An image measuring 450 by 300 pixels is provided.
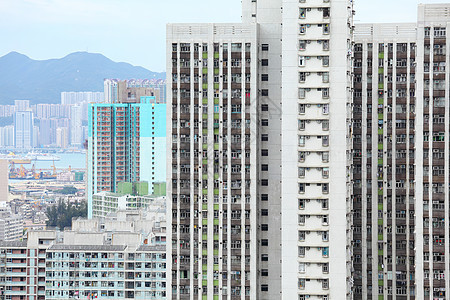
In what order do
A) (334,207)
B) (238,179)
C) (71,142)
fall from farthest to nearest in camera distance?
(71,142)
(238,179)
(334,207)

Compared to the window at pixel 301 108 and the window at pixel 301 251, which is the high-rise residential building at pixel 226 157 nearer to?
the window at pixel 301 108

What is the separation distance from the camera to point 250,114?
34000 millimetres

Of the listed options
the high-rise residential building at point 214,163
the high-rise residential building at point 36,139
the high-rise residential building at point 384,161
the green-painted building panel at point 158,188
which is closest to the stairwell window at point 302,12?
the high-rise residential building at point 214,163

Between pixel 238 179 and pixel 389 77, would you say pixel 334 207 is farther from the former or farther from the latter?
pixel 389 77

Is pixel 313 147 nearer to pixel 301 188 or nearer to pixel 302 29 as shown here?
pixel 301 188

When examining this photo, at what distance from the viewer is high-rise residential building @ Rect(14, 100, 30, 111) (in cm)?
17800

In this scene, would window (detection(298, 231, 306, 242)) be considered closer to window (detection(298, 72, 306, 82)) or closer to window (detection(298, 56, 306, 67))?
window (detection(298, 72, 306, 82))

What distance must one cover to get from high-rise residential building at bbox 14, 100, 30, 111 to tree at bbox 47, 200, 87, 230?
7468cm

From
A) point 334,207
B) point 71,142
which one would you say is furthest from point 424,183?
point 71,142

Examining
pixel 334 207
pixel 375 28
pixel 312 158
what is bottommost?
pixel 334 207

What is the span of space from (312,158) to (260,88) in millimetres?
5581

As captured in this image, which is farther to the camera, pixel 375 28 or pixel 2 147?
pixel 2 147

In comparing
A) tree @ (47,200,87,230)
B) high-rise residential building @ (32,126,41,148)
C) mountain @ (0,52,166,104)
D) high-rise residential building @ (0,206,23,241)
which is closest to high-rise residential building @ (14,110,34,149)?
high-rise residential building @ (32,126,41,148)

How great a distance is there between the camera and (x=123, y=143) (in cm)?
10344
